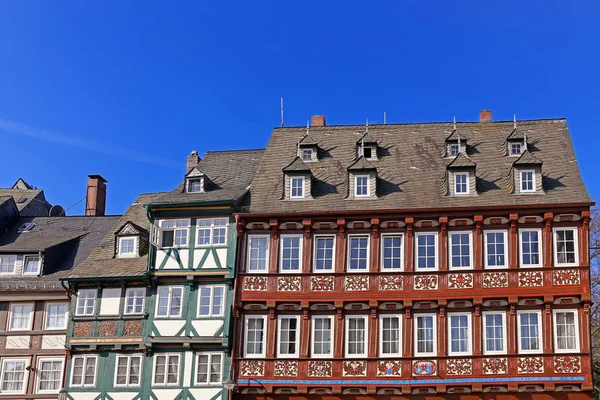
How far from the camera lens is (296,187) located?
3750 centimetres

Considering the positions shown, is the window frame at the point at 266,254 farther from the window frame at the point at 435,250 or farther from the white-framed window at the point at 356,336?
the window frame at the point at 435,250

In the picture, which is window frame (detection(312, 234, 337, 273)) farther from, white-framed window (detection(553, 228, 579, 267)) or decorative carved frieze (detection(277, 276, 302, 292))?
white-framed window (detection(553, 228, 579, 267))

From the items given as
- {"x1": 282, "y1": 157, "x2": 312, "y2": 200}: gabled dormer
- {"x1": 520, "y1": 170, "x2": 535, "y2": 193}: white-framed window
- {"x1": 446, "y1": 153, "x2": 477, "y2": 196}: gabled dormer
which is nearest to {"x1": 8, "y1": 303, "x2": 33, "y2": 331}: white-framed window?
{"x1": 282, "y1": 157, "x2": 312, "y2": 200}: gabled dormer

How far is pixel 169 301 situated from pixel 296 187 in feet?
22.8

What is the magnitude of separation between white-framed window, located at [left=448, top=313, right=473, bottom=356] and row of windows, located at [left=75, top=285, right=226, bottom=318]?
892cm

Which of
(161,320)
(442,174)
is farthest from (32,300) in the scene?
(442,174)

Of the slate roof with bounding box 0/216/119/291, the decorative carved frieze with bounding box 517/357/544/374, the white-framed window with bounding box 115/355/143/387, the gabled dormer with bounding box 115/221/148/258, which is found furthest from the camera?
the slate roof with bounding box 0/216/119/291

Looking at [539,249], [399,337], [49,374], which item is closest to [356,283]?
[399,337]

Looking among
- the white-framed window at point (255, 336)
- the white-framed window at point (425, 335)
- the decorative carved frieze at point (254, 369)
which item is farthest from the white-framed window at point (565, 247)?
the decorative carved frieze at point (254, 369)

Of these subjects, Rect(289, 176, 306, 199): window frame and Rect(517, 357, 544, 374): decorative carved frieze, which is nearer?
Rect(517, 357, 544, 374): decorative carved frieze

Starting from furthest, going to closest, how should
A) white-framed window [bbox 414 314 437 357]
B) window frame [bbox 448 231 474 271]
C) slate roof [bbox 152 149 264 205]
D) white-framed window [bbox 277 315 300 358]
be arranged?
slate roof [bbox 152 149 264 205] → white-framed window [bbox 277 315 300 358] → window frame [bbox 448 231 474 271] → white-framed window [bbox 414 314 437 357]

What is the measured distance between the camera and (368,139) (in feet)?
129

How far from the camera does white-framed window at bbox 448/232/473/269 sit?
1372 inches

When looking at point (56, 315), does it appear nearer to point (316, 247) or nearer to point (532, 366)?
point (316, 247)
